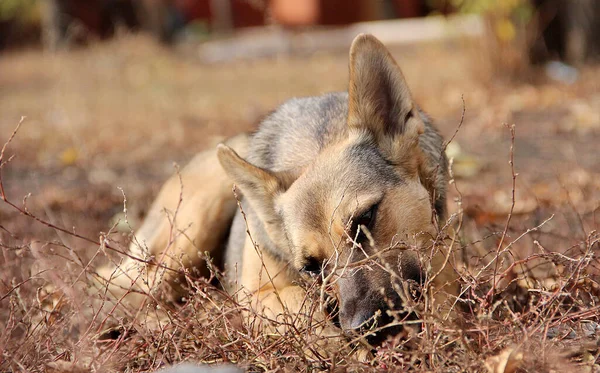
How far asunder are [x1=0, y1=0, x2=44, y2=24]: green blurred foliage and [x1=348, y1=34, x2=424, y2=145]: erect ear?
82.5 ft

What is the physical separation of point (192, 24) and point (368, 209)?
23.6 m

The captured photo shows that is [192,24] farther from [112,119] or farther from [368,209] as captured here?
[368,209]

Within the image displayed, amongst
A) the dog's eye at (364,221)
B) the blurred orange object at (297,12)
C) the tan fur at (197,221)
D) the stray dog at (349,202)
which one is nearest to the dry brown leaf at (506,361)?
the stray dog at (349,202)

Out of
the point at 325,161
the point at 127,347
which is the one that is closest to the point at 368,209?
the point at 325,161

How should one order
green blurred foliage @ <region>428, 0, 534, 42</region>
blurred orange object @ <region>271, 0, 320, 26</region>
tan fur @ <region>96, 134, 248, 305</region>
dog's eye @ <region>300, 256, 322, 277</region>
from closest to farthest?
dog's eye @ <region>300, 256, 322, 277</region> < tan fur @ <region>96, 134, 248, 305</region> < green blurred foliage @ <region>428, 0, 534, 42</region> < blurred orange object @ <region>271, 0, 320, 26</region>

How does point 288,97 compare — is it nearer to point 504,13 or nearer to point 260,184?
point 504,13

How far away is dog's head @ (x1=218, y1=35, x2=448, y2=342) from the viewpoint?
3098mm

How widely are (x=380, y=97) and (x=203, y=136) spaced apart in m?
6.13

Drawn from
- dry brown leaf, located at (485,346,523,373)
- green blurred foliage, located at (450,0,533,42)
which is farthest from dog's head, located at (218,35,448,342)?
green blurred foliage, located at (450,0,533,42)

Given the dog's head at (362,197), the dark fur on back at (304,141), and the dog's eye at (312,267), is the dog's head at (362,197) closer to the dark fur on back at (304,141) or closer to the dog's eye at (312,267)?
the dog's eye at (312,267)

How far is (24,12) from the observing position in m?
26.3

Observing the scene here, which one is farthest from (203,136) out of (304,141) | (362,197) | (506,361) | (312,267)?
(506,361)

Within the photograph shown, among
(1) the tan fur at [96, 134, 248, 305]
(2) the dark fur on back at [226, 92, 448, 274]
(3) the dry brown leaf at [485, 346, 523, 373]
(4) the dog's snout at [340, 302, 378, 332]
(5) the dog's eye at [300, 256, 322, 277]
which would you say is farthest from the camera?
(1) the tan fur at [96, 134, 248, 305]

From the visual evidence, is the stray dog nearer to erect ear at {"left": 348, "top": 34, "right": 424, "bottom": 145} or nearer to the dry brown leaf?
erect ear at {"left": 348, "top": 34, "right": 424, "bottom": 145}
